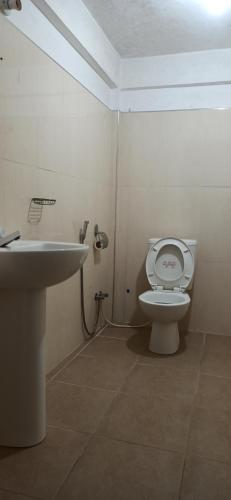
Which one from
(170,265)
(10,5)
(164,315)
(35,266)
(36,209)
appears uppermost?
(10,5)

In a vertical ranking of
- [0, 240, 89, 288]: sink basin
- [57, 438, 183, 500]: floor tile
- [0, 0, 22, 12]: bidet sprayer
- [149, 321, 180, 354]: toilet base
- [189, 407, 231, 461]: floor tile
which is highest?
[0, 0, 22, 12]: bidet sprayer

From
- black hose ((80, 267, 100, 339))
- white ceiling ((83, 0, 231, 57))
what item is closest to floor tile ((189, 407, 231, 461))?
black hose ((80, 267, 100, 339))

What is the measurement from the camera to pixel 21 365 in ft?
4.92

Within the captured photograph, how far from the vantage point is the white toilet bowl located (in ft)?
8.02

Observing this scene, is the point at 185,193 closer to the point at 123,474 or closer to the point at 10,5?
the point at 10,5

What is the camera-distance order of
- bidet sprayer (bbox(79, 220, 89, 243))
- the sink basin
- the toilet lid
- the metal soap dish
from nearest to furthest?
the sink basin
the metal soap dish
bidet sprayer (bbox(79, 220, 89, 243))
the toilet lid

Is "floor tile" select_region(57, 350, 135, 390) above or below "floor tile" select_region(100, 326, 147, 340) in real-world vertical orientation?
above

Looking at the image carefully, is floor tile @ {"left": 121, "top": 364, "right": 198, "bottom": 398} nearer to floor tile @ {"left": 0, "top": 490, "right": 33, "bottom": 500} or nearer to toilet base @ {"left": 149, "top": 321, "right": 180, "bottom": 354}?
toilet base @ {"left": 149, "top": 321, "right": 180, "bottom": 354}

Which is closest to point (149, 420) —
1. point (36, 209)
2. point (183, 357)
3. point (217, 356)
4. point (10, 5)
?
point (183, 357)

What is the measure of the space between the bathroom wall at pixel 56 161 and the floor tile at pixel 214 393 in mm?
864

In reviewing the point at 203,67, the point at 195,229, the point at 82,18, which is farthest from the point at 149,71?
the point at 195,229

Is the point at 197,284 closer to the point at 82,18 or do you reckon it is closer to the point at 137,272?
the point at 137,272

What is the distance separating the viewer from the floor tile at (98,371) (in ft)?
7.06

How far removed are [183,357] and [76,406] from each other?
0.94 metres
